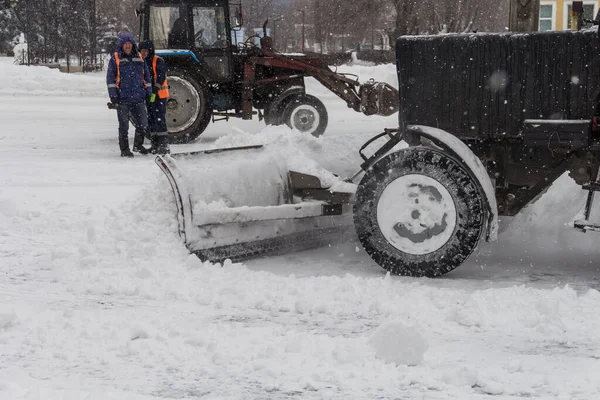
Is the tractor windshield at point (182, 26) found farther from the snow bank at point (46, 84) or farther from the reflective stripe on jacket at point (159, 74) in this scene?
the snow bank at point (46, 84)

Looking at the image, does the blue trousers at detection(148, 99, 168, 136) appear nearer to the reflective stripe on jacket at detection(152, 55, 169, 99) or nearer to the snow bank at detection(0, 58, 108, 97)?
the reflective stripe on jacket at detection(152, 55, 169, 99)

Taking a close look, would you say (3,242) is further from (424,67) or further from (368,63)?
(368,63)

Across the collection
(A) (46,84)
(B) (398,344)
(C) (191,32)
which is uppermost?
(C) (191,32)

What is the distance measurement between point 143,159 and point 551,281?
727 cm

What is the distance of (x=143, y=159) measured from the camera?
12.1 metres

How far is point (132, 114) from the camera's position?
12.5m

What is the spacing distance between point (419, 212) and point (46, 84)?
22103mm

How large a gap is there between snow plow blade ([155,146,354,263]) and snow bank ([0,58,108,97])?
19.3 m

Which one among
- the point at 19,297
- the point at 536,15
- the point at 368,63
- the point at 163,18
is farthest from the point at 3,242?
the point at 368,63

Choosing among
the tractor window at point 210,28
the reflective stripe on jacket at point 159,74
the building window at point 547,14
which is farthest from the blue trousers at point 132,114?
the building window at point 547,14

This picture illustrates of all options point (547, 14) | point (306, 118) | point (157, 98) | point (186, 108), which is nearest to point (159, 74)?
point (157, 98)

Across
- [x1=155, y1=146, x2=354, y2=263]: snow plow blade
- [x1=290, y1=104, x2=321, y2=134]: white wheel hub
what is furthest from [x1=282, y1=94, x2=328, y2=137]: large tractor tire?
[x1=155, y1=146, x2=354, y2=263]: snow plow blade

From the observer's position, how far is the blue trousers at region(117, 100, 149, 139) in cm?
1223

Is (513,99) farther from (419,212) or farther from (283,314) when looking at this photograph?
(283,314)
